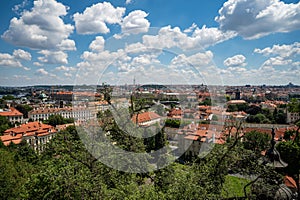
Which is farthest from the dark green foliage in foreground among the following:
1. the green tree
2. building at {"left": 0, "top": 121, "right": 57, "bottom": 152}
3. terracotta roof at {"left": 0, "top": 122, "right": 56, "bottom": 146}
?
building at {"left": 0, "top": 121, "right": 57, "bottom": 152}

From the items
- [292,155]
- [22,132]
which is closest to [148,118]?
[292,155]

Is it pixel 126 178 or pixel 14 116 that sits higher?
pixel 126 178

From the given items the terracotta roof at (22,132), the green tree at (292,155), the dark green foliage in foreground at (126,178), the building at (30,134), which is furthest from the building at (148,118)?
the terracotta roof at (22,132)

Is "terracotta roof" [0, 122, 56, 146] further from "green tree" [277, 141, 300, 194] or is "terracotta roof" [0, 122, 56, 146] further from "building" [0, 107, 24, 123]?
"green tree" [277, 141, 300, 194]

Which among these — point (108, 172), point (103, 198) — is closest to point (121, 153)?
point (108, 172)

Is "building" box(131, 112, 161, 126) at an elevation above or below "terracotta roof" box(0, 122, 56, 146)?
above

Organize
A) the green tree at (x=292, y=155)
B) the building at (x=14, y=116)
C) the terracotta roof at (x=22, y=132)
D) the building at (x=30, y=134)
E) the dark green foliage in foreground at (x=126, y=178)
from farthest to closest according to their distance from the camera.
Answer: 1. the building at (x=14, y=116)
2. the building at (x=30, y=134)
3. the terracotta roof at (x=22, y=132)
4. the green tree at (x=292, y=155)
5. the dark green foliage in foreground at (x=126, y=178)

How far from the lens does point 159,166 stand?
22.1 ft

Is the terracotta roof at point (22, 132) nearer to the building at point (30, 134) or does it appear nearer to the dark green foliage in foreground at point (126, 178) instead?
the building at point (30, 134)

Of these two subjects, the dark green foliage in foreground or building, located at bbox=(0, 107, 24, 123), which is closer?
the dark green foliage in foreground

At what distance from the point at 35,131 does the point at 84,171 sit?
69.6 ft

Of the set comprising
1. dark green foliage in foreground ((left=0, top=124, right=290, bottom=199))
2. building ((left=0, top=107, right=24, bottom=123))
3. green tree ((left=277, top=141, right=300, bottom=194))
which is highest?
dark green foliage in foreground ((left=0, top=124, right=290, bottom=199))

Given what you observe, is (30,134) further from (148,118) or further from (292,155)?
(292,155)

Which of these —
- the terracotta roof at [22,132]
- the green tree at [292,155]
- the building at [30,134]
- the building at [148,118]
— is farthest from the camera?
the building at [30,134]
